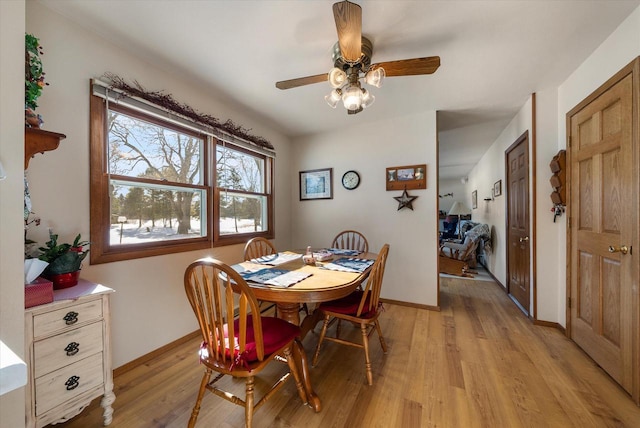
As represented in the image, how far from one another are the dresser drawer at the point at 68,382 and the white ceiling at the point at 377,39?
6.77 ft

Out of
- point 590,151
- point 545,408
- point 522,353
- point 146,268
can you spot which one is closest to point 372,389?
point 545,408

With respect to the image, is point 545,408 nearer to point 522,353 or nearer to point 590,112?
point 522,353

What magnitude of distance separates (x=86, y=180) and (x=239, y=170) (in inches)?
59.5

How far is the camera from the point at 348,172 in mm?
3428

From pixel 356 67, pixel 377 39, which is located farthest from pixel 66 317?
pixel 377 39

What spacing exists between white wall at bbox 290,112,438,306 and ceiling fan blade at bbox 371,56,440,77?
1.55 m

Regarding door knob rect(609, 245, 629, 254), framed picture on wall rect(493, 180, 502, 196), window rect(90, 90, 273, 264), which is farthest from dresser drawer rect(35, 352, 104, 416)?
framed picture on wall rect(493, 180, 502, 196)

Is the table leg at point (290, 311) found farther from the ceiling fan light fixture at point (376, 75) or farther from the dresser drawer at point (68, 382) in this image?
the ceiling fan light fixture at point (376, 75)

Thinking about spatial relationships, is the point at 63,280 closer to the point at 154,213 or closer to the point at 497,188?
the point at 154,213

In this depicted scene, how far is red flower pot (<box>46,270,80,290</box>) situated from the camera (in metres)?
1.29

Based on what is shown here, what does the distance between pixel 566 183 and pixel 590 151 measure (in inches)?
16.4

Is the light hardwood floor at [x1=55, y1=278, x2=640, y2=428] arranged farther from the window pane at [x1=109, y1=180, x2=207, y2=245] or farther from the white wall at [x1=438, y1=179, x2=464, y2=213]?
the white wall at [x1=438, y1=179, x2=464, y2=213]

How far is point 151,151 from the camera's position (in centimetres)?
204

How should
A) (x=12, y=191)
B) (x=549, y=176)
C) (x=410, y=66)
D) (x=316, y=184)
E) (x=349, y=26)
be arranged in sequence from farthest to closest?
(x=316, y=184) → (x=549, y=176) → (x=410, y=66) → (x=349, y=26) → (x=12, y=191)
